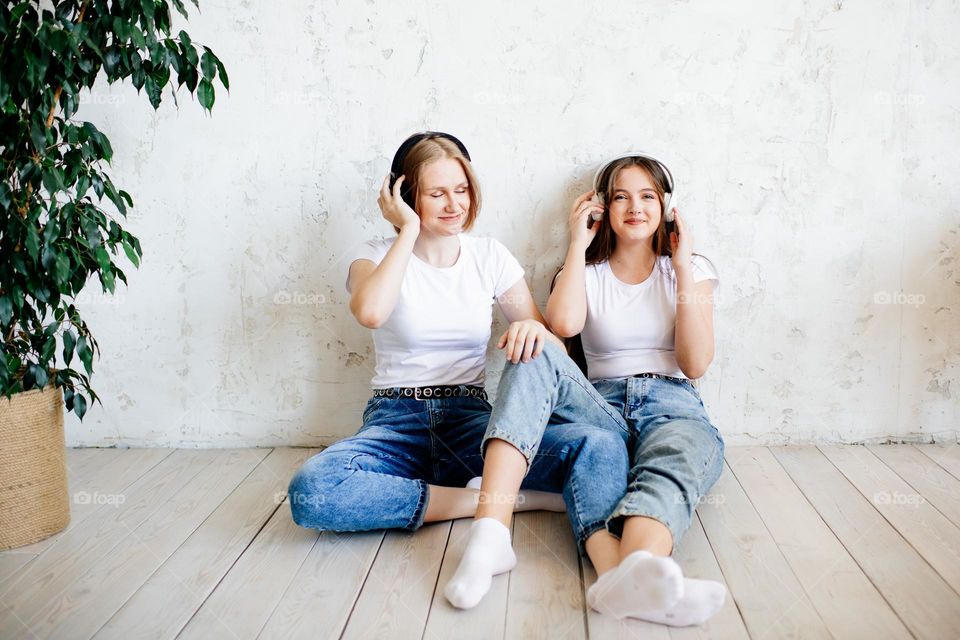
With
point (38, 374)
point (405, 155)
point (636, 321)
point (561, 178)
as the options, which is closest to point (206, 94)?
point (405, 155)

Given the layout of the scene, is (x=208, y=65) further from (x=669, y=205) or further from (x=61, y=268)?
(x=669, y=205)

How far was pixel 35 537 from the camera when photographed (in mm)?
1771

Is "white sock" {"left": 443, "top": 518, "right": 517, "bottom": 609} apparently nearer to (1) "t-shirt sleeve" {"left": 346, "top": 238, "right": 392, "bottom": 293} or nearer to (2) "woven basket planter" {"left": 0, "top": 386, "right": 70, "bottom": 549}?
(1) "t-shirt sleeve" {"left": 346, "top": 238, "right": 392, "bottom": 293}

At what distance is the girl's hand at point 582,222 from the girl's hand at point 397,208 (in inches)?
16.5

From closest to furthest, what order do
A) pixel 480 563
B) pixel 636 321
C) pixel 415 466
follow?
pixel 480 563 < pixel 415 466 < pixel 636 321

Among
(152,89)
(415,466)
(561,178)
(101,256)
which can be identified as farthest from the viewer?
(561,178)

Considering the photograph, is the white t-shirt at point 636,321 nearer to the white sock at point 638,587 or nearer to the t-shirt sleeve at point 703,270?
the t-shirt sleeve at point 703,270

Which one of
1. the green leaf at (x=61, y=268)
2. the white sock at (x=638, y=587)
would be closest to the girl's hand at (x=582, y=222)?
the white sock at (x=638, y=587)

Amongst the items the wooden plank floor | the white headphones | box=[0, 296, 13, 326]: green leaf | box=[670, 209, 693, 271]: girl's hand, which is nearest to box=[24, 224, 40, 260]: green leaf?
box=[0, 296, 13, 326]: green leaf

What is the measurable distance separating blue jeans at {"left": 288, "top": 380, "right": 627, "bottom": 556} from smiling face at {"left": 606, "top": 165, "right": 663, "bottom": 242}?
0.52 meters

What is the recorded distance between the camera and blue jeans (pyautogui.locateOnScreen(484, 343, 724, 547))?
62.7 inches

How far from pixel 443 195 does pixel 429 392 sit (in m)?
0.47

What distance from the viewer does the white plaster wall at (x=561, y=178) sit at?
2119mm

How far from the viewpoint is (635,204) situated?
6.55 feet
